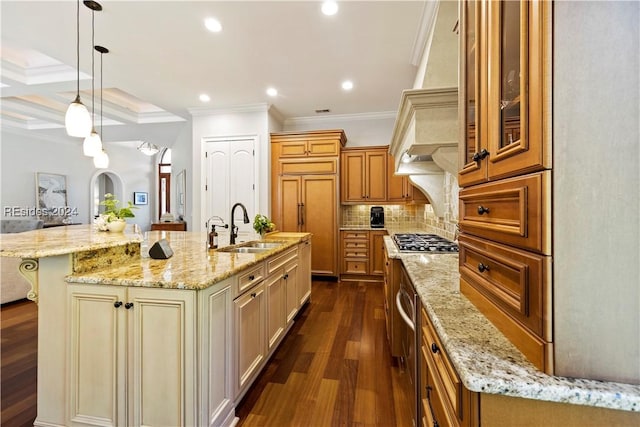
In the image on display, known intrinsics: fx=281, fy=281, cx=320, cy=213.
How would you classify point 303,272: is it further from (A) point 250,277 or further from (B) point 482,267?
(B) point 482,267

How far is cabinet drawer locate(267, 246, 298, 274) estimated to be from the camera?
2179mm

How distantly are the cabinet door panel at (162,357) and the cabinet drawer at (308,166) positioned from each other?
12.1ft

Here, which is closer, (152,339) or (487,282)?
(487,282)

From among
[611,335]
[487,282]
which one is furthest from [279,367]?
[611,335]

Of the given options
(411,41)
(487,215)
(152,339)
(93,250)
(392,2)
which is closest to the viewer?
(487,215)

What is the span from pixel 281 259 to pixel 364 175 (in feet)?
9.60

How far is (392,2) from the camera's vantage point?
93.7 inches

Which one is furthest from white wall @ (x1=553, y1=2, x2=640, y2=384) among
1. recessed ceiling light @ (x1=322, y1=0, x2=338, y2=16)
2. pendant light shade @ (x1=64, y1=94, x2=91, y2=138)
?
pendant light shade @ (x1=64, y1=94, x2=91, y2=138)

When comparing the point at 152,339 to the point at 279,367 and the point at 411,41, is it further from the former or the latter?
the point at 411,41

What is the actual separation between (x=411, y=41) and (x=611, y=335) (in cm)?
310

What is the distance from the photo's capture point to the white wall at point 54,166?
20.1 ft

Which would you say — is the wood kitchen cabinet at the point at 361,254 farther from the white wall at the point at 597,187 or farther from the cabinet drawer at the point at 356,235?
the white wall at the point at 597,187

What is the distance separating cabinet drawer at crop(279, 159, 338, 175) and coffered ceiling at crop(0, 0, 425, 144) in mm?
922

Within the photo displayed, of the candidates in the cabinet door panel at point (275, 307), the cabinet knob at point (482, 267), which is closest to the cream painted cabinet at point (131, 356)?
the cabinet door panel at point (275, 307)
